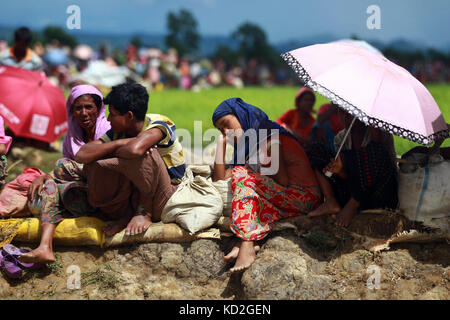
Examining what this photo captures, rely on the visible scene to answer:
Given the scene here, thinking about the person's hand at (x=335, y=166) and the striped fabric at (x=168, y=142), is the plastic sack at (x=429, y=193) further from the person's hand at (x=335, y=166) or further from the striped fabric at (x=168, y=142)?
the striped fabric at (x=168, y=142)

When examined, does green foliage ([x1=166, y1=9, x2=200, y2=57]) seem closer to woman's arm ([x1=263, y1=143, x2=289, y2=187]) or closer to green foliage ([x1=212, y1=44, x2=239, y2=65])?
green foliage ([x1=212, y1=44, x2=239, y2=65])

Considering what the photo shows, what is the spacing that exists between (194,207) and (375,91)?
5.61 ft

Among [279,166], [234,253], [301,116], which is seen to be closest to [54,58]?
→ [301,116]

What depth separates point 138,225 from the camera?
3732 millimetres

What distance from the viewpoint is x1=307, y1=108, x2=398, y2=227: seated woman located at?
147 inches

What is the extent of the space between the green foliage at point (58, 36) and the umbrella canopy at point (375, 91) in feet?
109

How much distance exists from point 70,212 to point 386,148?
2766mm

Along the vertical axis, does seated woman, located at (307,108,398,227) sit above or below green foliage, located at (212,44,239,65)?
above

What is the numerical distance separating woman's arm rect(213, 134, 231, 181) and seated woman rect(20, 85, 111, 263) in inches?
40.4

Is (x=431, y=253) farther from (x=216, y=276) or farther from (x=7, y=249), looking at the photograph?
(x=7, y=249)

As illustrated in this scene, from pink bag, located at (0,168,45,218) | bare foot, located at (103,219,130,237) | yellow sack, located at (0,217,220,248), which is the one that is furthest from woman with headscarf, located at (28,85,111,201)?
bare foot, located at (103,219,130,237)

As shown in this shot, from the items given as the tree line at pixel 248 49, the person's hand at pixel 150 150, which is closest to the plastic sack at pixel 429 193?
the person's hand at pixel 150 150

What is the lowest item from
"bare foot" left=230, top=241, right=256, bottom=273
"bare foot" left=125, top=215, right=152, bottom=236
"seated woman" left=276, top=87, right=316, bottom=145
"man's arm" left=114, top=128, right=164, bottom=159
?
"bare foot" left=230, top=241, right=256, bottom=273

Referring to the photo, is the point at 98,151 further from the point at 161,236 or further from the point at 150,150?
the point at 161,236
